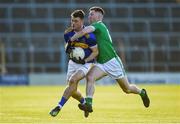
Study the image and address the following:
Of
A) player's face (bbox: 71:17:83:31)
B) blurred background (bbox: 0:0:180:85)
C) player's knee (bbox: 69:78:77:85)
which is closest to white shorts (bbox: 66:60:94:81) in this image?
player's knee (bbox: 69:78:77:85)

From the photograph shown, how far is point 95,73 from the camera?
516 inches

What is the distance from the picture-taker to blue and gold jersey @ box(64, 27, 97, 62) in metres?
12.9

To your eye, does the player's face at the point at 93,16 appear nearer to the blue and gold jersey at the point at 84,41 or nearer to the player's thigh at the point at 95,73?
the blue and gold jersey at the point at 84,41

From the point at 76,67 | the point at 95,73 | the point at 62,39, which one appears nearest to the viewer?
the point at 76,67

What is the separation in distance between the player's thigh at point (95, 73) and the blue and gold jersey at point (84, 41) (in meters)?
0.37

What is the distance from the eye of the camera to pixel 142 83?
39625mm

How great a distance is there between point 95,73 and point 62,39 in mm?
28640

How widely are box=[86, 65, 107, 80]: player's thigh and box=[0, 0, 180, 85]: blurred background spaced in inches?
1046

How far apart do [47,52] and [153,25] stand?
26.6 feet

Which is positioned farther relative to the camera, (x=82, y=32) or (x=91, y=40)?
(x=91, y=40)

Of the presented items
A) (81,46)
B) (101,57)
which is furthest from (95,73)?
(81,46)

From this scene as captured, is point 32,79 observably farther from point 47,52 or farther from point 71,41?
point 71,41

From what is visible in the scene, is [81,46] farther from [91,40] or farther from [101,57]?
[101,57]

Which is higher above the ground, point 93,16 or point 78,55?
point 93,16
